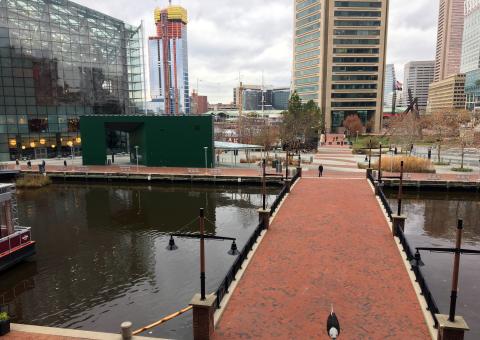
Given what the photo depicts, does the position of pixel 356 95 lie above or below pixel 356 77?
below

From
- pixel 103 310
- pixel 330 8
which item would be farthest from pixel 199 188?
pixel 330 8

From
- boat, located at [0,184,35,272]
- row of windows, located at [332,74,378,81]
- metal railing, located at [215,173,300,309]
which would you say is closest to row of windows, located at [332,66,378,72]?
row of windows, located at [332,74,378,81]

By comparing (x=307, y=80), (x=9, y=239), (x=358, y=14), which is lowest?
(x=9, y=239)

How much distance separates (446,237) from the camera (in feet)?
87.9

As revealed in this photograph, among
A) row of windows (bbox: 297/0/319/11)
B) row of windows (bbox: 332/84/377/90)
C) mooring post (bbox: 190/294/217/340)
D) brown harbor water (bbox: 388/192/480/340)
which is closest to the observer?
A: mooring post (bbox: 190/294/217/340)

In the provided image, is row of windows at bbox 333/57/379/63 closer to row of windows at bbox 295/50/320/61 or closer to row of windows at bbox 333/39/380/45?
row of windows at bbox 333/39/380/45

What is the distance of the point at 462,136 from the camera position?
190ft

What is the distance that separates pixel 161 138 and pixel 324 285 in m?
44.6

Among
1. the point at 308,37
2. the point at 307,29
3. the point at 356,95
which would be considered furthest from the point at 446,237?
the point at 307,29

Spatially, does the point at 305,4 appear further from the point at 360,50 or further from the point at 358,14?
the point at 360,50

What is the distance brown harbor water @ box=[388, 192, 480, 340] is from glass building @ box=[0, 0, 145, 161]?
60666mm

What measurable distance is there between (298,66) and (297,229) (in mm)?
135151

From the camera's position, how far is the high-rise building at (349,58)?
424 feet

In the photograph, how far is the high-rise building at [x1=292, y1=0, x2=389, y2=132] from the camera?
12912cm
